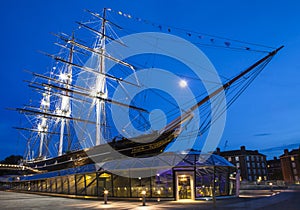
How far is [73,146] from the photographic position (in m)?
48.0

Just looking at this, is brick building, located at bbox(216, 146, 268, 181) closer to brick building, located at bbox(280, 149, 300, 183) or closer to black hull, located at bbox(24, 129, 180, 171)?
brick building, located at bbox(280, 149, 300, 183)

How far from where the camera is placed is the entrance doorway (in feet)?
63.4

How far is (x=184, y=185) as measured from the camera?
19.5 metres

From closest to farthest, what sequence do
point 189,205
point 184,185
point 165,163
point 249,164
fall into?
point 189,205
point 184,185
point 165,163
point 249,164

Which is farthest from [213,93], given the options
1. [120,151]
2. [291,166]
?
[291,166]

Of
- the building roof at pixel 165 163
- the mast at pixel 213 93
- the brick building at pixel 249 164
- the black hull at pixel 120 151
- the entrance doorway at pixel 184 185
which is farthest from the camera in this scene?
the brick building at pixel 249 164

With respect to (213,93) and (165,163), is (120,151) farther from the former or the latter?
(213,93)

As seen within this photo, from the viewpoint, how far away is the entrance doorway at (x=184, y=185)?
63.4ft

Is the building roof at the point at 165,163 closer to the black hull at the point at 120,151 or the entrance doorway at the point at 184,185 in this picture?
the entrance doorway at the point at 184,185

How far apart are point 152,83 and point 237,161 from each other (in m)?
57.5

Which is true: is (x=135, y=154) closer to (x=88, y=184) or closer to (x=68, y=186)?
(x=88, y=184)

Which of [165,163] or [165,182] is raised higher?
[165,163]

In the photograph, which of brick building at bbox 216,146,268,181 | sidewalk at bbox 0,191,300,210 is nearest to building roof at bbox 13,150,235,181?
sidewalk at bbox 0,191,300,210

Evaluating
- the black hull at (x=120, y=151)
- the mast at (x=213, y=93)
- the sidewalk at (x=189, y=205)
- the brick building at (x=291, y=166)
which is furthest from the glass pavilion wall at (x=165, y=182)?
the brick building at (x=291, y=166)
